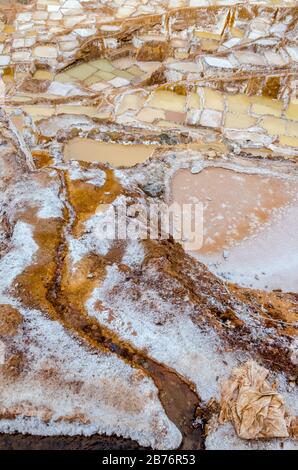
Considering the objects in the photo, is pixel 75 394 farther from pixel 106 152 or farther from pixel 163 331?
pixel 106 152

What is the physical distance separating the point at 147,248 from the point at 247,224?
2.08 m

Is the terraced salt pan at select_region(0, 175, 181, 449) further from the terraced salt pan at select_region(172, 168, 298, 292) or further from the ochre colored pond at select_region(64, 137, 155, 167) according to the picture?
the ochre colored pond at select_region(64, 137, 155, 167)

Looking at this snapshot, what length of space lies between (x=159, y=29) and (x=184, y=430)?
11.9m

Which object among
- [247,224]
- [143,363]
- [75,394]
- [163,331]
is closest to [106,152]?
[247,224]

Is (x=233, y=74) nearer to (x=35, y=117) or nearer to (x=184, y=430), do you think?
(x=35, y=117)

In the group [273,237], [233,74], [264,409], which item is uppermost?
[233,74]

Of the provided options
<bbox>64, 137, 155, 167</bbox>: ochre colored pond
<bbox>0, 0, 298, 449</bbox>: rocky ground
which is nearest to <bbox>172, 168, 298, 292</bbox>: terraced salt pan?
<bbox>0, 0, 298, 449</bbox>: rocky ground

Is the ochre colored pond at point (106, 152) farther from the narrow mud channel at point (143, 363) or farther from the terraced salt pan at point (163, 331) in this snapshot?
the terraced salt pan at point (163, 331)

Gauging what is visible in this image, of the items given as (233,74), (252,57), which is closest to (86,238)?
(233,74)

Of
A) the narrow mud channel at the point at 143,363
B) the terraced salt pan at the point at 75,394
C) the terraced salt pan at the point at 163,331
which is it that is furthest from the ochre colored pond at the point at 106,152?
the terraced salt pan at the point at 75,394

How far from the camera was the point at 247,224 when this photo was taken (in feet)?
20.0

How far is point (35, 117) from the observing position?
27.7ft

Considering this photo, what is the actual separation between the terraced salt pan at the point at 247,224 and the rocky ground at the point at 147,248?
3 centimetres

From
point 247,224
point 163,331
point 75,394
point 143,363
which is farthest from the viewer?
point 247,224
